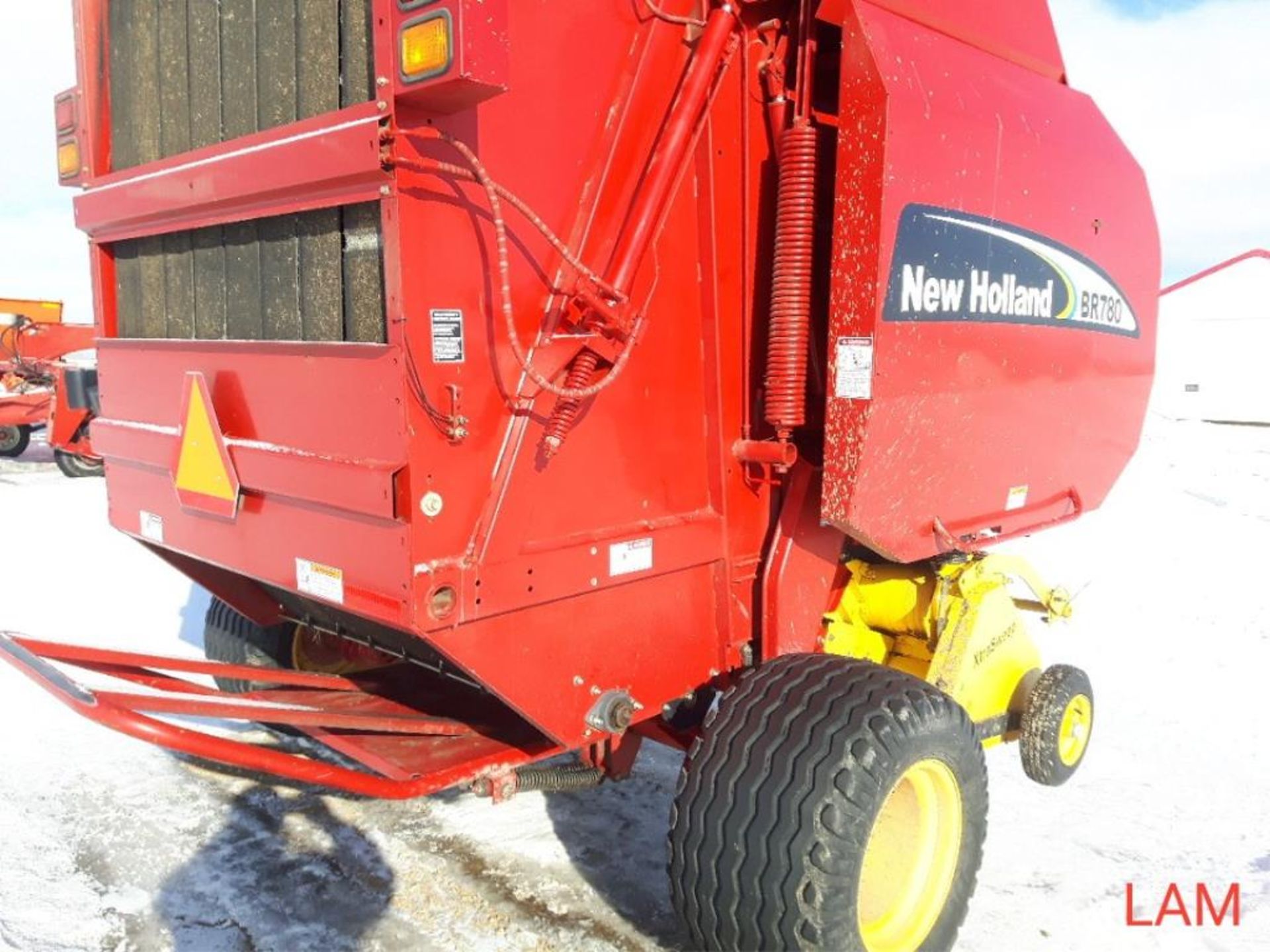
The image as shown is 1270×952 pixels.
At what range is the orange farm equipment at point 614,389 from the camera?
2244 mm

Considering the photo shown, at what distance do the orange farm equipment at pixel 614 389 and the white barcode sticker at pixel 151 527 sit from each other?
0.17ft

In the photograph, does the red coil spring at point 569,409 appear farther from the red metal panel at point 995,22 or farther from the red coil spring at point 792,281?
the red metal panel at point 995,22

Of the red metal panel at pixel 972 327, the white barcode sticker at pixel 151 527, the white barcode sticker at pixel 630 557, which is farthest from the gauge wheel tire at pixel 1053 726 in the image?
the white barcode sticker at pixel 151 527

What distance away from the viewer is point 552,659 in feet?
8.13

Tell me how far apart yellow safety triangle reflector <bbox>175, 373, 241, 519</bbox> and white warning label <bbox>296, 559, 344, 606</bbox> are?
0.98 ft

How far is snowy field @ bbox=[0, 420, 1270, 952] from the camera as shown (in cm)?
284

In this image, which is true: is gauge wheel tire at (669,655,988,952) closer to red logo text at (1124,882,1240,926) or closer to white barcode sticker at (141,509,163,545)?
red logo text at (1124,882,1240,926)

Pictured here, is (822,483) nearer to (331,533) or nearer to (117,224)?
(331,533)

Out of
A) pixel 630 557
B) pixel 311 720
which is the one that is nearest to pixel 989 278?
pixel 630 557

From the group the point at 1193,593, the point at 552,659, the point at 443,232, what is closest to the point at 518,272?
the point at 443,232

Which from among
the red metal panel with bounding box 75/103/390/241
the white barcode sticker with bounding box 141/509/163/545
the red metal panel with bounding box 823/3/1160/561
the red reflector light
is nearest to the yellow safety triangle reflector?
the white barcode sticker with bounding box 141/509/163/545

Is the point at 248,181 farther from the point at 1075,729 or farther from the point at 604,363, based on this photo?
the point at 1075,729

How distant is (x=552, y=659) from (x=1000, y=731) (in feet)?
6.10

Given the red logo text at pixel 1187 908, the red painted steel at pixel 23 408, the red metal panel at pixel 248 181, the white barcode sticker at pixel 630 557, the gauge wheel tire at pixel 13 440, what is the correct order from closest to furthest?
the red metal panel at pixel 248 181 → the white barcode sticker at pixel 630 557 → the red logo text at pixel 1187 908 → the red painted steel at pixel 23 408 → the gauge wheel tire at pixel 13 440
